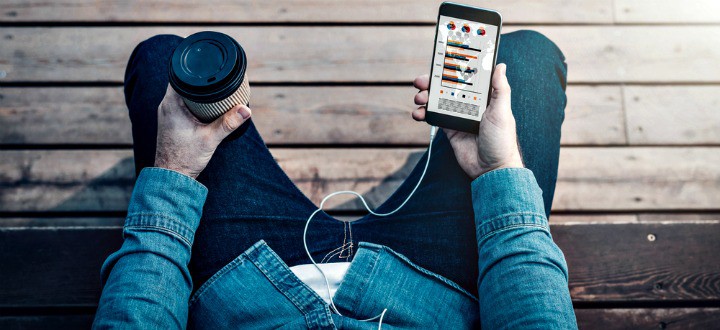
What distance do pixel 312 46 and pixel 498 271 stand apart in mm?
776

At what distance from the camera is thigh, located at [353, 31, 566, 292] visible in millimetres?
857

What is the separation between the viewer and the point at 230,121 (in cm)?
81

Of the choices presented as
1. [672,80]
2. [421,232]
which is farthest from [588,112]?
[421,232]

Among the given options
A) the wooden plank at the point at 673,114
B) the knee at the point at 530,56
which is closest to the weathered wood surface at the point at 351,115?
the wooden plank at the point at 673,114

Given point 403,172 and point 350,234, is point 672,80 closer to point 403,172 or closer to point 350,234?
point 403,172

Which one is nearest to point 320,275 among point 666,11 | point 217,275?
point 217,275

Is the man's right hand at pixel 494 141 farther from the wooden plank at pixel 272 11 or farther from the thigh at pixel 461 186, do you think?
the wooden plank at pixel 272 11

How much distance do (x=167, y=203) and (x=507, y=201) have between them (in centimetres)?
51

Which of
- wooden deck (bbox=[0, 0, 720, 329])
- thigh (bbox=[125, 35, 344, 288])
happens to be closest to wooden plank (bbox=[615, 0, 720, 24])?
wooden deck (bbox=[0, 0, 720, 329])

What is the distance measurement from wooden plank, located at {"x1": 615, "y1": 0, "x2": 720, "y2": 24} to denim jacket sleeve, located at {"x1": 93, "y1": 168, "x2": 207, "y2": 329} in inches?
44.4

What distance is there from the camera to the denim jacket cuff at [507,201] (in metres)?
0.78

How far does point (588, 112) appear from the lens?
1269mm

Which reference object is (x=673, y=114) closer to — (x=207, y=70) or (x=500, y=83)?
(x=500, y=83)

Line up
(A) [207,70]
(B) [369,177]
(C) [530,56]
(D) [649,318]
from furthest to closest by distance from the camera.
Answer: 1. (B) [369,177]
2. (D) [649,318]
3. (C) [530,56]
4. (A) [207,70]
